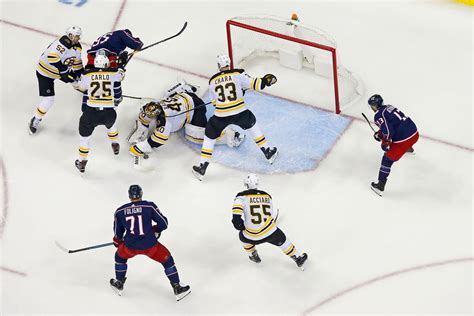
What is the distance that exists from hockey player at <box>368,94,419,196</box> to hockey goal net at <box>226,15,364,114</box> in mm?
892

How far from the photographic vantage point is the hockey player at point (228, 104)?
9305 mm

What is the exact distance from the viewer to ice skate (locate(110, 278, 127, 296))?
343 inches

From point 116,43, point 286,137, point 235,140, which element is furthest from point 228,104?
point 116,43

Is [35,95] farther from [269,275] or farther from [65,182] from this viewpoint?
[269,275]

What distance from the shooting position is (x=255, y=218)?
8430 millimetres

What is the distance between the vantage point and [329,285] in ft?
28.7

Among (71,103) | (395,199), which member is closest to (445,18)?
(395,199)

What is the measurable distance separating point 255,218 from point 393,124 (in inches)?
55.5

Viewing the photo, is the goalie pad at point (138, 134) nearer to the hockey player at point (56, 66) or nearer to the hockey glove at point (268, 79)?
the hockey player at point (56, 66)

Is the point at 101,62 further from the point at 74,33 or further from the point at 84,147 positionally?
the point at 84,147

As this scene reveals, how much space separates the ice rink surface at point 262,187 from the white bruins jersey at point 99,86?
614 mm

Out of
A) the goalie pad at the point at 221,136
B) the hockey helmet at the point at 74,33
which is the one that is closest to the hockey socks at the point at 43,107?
the hockey helmet at the point at 74,33

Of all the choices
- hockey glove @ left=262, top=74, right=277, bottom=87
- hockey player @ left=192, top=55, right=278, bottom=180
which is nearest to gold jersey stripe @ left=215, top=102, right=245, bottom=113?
hockey player @ left=192, top=55, right=278, bottom=180

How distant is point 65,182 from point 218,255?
147cm
